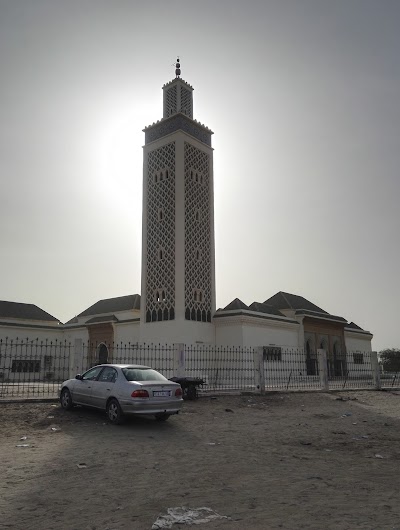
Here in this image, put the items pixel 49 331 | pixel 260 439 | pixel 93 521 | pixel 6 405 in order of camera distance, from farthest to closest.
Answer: pixel 49 331 → pixel 6 405 → pixel 260 439 → pixel 93 521

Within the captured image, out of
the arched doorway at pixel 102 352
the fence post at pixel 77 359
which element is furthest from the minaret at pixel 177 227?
the fence post at pixel 77 359

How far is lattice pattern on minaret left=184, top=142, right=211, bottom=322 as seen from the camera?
30.9 metres

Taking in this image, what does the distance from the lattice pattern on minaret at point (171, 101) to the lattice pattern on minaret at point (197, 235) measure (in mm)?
3544

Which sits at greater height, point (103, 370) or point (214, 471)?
point (103, 370)

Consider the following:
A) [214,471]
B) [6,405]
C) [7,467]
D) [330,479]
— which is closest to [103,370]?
[6,405]

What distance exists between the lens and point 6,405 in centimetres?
1241

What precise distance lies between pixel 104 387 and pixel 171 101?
2896 cm

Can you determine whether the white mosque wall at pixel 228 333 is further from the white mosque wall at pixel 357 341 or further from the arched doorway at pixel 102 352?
the white mosque wall at pixel 357 341

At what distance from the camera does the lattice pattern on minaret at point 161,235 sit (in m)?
31.0

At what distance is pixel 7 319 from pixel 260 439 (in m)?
36.1

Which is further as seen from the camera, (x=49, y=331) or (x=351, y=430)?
(x=49, y=331)

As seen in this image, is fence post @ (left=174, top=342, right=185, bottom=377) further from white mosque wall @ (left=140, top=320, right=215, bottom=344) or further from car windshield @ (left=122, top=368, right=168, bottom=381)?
white mosque wall @ (left=140, top=320, right=215, bottom=344)

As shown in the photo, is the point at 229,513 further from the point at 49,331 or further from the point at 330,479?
the point at 49,331

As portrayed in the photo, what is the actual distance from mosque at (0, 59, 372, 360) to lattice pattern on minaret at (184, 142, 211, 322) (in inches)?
2.7
